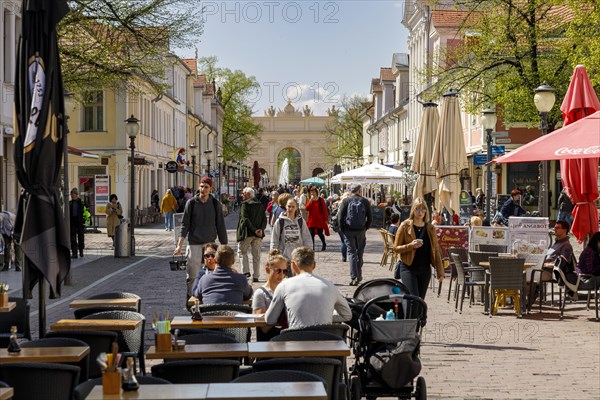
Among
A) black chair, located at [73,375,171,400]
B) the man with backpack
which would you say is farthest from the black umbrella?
the man with backpack

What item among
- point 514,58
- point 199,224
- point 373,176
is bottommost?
point 199,224

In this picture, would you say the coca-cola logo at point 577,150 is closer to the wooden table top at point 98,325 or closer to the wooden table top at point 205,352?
the wooden table top at point 205,352

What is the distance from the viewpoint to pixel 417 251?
1264cm

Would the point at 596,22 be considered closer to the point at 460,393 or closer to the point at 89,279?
the point at 89,279

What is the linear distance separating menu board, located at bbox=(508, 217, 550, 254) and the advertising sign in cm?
1881

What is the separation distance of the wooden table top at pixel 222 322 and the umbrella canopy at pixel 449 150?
10168 millimetres

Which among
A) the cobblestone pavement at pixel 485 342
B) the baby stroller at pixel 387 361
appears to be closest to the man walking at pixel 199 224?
the cobblestone pavement at pixel 485 342

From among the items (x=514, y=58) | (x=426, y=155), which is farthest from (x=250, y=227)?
(x=514, y=58)

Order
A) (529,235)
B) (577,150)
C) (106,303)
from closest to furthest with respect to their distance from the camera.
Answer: (577,150) < (106,303) < (529,235)

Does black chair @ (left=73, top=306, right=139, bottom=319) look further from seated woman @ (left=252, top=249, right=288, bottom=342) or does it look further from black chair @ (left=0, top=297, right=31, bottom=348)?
seated woman @ (left=252, top=249, right=288, bottom=342)

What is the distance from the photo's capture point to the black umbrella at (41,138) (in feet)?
28.1

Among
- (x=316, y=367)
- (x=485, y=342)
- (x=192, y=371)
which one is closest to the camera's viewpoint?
(x=192, y=371)

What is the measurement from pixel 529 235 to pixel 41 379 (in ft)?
45.1

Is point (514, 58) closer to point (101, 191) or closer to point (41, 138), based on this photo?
point (101, 191)
